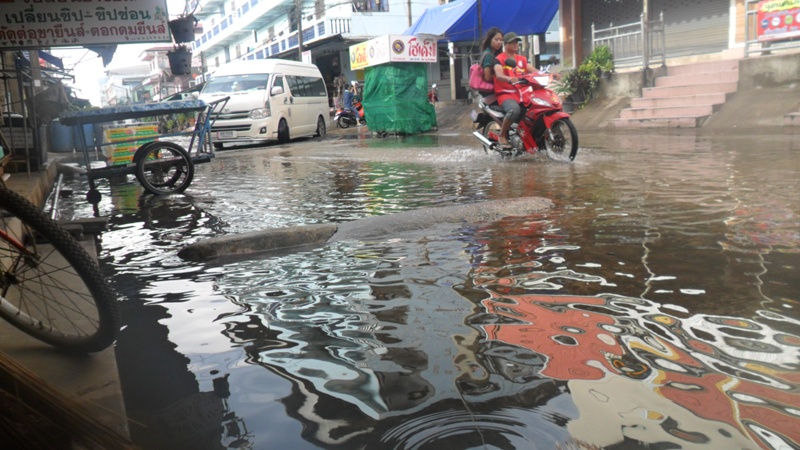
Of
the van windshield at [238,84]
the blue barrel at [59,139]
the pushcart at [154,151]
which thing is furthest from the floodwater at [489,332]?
the van windshield at [238,84]

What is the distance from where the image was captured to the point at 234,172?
417 inches

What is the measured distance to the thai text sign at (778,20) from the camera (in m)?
12.8

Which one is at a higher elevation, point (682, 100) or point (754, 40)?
point (754, 40)

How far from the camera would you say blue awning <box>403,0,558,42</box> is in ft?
68.4

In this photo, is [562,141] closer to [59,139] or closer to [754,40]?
[754,40]

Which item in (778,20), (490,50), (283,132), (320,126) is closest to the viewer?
(490,50)

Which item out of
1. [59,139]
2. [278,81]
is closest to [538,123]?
[278,81]

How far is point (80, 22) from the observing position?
334 inches

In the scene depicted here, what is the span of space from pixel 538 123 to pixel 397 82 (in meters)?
10.5

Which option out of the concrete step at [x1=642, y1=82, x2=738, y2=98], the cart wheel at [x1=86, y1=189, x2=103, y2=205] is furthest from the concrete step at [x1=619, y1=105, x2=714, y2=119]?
the cart wheel at [x1=86, y1=189, x2=103, y2=205]

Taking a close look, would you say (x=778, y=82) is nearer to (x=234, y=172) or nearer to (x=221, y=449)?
(x=234, y=172)

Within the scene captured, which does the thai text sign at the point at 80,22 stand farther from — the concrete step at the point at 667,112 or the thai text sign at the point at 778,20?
the thai text sign at the point at 778,20

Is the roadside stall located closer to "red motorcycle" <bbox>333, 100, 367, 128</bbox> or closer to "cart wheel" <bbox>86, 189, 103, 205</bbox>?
"red motorcycle" <bbox>333, 100, 367, 128</bbox>

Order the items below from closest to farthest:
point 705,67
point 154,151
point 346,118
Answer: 1. point 154,151
2. point 705,67
3. point 346,118
